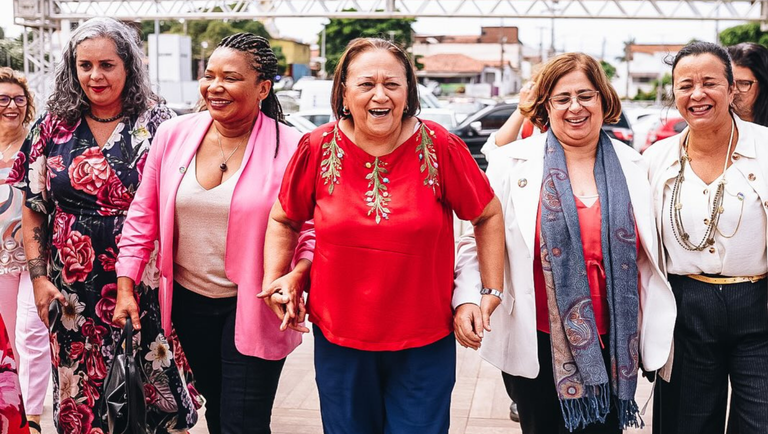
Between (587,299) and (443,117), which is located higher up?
(443,117)

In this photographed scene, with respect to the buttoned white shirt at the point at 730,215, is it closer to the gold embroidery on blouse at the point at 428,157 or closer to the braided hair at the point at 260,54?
the gold embroidery on blouse at the point at 428,157

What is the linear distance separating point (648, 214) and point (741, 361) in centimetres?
62

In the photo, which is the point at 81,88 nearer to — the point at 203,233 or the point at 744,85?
the point at 203,233

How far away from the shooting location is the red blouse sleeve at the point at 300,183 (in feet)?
8.47

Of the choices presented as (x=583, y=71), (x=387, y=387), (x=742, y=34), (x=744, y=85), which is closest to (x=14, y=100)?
(x=387, y=387)

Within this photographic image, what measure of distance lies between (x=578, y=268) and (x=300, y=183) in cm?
95

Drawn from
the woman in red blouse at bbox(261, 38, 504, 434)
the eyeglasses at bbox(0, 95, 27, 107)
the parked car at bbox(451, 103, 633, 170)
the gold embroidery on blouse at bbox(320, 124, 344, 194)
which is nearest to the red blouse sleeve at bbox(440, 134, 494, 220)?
the woman in red blouse at bbox(261, 38, 504, 434)

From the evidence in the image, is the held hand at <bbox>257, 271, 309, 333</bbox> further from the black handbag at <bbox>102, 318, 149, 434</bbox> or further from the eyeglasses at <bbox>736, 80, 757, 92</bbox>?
the eyeglasses at <bbox>736, 80, 757, 92</bbox>

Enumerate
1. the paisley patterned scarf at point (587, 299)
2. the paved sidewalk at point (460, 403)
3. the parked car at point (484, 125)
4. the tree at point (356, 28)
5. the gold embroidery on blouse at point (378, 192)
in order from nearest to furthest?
the gold embroidery on blouse at point (378, 192), the paisley patterned scarf at point (587, 299), the paved sidewalk at point (460, 403), the parked car at point (484, 125), the tree at point (356, 28)

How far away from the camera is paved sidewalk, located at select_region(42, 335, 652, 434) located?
163 inches

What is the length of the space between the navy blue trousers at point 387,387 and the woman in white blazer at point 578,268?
25cm

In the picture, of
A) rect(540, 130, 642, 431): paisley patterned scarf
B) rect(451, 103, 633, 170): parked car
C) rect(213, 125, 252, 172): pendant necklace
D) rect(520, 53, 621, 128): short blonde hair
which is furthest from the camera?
rect(451, 103, 633, 170): parked car

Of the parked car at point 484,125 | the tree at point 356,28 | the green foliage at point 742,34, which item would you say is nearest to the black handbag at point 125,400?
the parked car at point 484,125

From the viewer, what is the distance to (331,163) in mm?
2537
